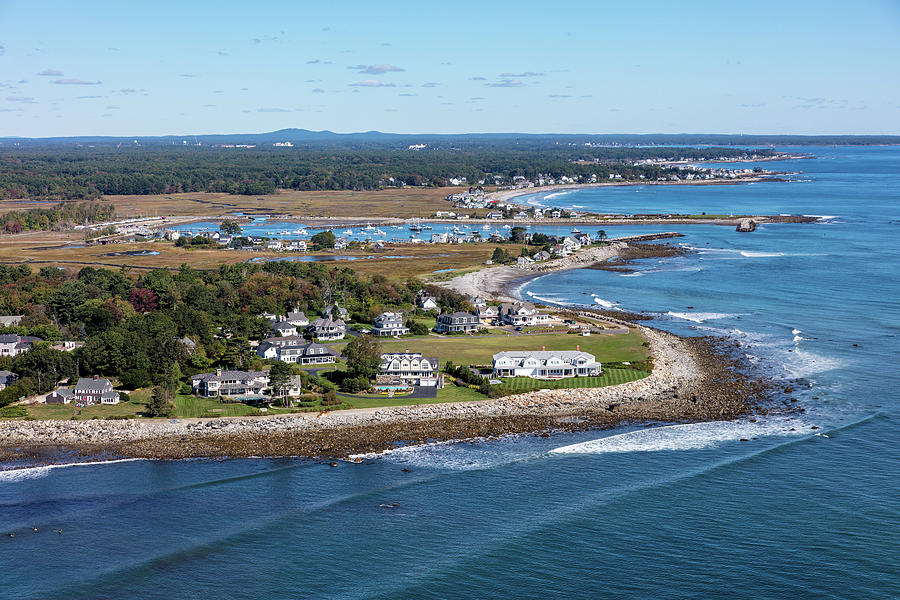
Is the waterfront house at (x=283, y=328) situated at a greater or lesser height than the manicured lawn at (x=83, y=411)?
greater

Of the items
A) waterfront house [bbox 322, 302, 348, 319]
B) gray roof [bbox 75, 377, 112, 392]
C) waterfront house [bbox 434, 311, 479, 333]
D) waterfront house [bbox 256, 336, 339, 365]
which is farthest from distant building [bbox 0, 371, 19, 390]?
waterfront house [bbox 434, 311, 479, 333]

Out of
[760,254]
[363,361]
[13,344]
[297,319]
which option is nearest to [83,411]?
[13,344]

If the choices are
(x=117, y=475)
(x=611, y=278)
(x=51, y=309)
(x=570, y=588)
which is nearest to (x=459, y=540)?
(x=570, y=588)

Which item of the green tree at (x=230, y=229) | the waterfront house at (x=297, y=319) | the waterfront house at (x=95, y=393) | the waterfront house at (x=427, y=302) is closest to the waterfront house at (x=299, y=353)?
the waterfront house at (x=297, y=319)

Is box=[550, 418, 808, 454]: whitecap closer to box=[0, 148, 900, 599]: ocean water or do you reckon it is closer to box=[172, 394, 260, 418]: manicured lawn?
box=[0, 148, 900, 599]: ocean water

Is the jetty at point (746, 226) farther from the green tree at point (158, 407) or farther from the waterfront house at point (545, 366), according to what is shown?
the green tree at point (158, 407)

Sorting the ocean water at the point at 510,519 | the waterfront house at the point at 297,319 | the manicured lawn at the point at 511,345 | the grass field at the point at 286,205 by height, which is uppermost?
the grass field at the point at 286,205

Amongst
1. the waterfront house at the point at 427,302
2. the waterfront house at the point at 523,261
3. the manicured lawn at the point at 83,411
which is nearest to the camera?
the manicured lawn at the point at 83,411
